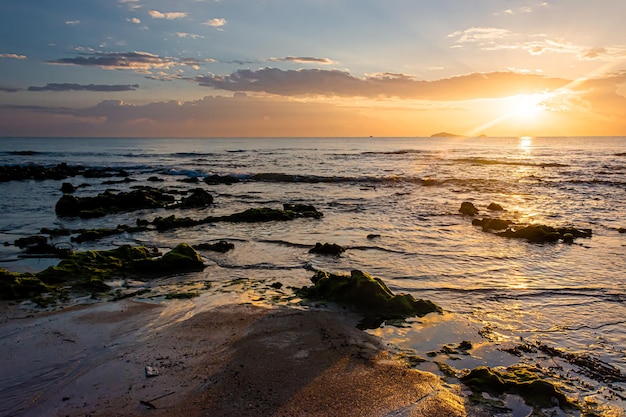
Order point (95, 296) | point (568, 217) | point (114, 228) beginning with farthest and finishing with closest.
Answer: point (568, 217), point (114, 228), point (95, 296)

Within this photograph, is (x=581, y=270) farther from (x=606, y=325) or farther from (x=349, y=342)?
(x=349, y=342)

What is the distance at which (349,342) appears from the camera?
6871mm

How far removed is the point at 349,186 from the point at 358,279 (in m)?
24.9

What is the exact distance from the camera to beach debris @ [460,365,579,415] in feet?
17.3

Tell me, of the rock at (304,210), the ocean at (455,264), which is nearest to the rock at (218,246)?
the ocean at (455,264)

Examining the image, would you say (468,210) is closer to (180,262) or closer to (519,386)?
(180,262)

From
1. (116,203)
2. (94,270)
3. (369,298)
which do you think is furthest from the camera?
(116,203)

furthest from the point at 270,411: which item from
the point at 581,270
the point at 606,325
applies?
the point at 581,270

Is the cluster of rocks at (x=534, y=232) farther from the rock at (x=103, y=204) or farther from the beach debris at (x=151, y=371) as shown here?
the rock at (x=103, y=204)

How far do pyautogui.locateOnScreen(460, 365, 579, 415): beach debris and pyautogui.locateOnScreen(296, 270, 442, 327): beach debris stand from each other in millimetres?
2272

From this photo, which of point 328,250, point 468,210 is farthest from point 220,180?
point 328,250

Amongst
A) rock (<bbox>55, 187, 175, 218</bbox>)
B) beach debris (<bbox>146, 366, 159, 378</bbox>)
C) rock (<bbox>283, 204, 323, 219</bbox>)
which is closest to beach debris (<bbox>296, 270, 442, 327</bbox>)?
beach debris (<bbox>146, 366, 159, 378</bbox>)

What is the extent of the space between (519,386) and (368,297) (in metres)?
3.36

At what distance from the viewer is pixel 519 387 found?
18.1 feet
